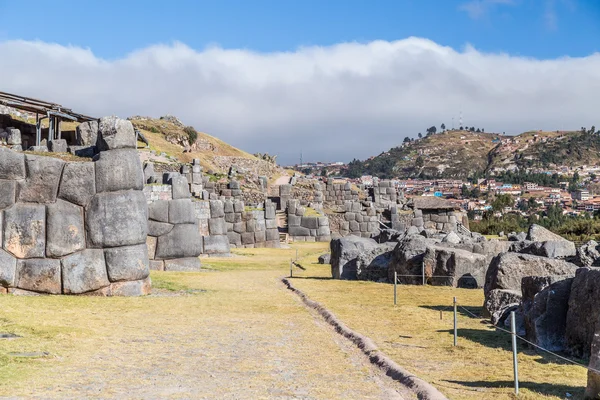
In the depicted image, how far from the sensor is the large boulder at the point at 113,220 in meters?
16.1

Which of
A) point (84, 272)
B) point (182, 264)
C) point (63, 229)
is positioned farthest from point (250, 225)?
point (63, 229)

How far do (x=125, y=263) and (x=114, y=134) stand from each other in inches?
114

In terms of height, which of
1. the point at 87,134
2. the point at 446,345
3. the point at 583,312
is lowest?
the point at 446,345

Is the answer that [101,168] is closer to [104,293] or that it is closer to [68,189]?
[68,189]

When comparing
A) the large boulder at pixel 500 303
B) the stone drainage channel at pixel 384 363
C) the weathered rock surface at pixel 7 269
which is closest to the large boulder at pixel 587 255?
the large boulder at pixel 500 303

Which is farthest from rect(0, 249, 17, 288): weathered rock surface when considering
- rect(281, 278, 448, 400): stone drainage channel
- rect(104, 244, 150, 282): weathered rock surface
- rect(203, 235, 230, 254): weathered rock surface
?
rect(203, 235, 230, 254): weathered rock surface

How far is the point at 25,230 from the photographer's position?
50.8 ft

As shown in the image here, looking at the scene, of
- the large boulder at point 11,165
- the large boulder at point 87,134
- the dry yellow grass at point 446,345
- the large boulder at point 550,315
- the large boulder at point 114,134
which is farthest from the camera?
the large boulder at point 87,134

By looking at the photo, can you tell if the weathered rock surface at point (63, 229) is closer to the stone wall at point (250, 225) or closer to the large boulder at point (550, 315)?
the large boulder at point (550, 315)

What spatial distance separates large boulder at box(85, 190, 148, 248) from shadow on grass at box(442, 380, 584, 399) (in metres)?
9.52

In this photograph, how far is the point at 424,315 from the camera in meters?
14.6

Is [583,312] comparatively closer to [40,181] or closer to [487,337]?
[487,337]

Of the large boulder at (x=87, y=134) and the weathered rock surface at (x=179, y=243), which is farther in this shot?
the weathered rock surface at (x=179, y=243)

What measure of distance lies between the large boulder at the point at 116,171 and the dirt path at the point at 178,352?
2.55 m
